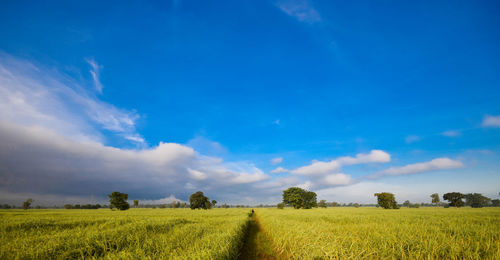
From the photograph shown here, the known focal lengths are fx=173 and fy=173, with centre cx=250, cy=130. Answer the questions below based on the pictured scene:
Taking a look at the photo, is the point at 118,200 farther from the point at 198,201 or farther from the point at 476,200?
the point at 476,200

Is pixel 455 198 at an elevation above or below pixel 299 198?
below

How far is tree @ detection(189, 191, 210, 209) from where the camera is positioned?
263 feet

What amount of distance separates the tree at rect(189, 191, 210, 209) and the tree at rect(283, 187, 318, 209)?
37.4 metres

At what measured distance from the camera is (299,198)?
70.1 metres

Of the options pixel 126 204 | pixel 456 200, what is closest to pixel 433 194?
pixel 456 200

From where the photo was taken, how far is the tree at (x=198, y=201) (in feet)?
263

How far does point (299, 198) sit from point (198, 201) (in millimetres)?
45905

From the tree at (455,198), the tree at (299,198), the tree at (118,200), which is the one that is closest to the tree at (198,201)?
the tree at (118,200)

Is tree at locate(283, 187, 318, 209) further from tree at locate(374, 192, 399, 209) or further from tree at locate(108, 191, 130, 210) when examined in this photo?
tree at locate(108, 191, 130, 210)

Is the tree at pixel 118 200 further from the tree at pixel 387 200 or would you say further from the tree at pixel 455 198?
the tree at pixel 455 198

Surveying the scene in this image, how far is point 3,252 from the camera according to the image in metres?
4.93

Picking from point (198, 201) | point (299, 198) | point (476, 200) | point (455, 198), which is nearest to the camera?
point (299, 198)

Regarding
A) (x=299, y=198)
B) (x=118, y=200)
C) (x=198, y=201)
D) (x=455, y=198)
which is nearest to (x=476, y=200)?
(x=455, y=198)

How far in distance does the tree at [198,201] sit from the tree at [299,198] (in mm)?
37362
